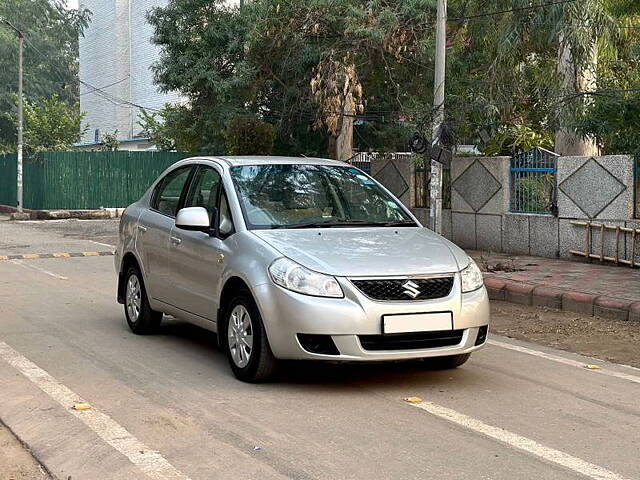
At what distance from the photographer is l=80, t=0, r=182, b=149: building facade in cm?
4669

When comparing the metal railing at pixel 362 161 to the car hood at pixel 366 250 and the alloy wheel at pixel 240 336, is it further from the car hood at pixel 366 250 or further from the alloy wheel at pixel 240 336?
the alloy wheel at pixel 240 336

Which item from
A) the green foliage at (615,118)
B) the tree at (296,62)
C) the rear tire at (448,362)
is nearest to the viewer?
the rear tire at (448,362)

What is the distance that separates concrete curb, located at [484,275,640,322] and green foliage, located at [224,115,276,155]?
979 centimetres

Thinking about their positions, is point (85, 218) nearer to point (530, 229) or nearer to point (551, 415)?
point (530, 229)

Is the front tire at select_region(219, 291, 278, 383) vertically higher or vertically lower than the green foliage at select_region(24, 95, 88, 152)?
lower

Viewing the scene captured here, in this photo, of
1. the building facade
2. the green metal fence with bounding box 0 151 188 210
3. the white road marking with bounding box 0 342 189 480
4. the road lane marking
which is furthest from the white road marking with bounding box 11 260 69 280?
the building facade

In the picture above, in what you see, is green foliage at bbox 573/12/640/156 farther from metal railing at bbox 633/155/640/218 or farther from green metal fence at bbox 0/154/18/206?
green metal fence at bbox 0/154/18/206

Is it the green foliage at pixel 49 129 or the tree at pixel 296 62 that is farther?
the green foliage at pixel 49 129

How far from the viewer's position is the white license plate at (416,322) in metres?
6.59

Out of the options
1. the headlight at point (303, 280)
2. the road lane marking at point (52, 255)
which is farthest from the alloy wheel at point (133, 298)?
the road lane marking at point (52, 255)

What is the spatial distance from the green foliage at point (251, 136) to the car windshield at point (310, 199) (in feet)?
43.9

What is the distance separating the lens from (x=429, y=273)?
6797 millimetres

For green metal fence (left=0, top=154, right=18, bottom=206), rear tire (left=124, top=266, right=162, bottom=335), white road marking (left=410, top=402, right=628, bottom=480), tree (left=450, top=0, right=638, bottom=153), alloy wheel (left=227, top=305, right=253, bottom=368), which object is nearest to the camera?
white road marking (left=410, top=402, right=628, bottom=480)

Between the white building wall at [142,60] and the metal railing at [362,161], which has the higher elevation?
the white building wall at [142,60]
